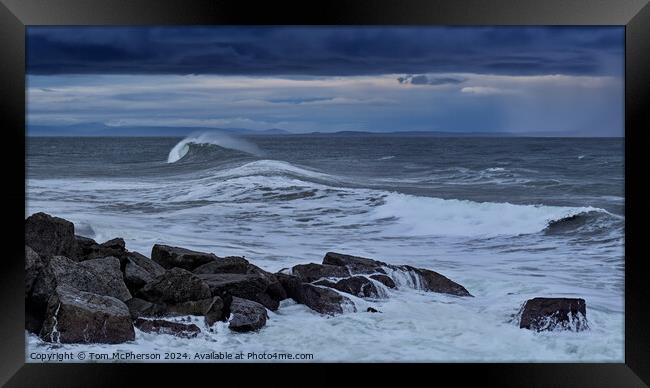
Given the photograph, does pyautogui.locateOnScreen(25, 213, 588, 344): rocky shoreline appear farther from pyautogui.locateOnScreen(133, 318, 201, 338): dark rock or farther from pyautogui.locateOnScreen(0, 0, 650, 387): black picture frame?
pyautogui.locateOnScreen(0, 0, 650, 387): black picture frame

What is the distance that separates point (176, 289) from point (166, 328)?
11.1 inches

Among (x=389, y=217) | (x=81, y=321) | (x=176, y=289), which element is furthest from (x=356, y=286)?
(x=81, y=321)

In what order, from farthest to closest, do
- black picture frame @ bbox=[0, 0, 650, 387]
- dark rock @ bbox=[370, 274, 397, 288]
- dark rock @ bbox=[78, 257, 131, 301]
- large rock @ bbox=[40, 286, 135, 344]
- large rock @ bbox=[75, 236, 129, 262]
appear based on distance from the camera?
dark rock @ bbox=[370, 274, 397, 288]
large rock @ bbox=[75, 236, 129, 262]
dark rock @ bbox=[78, 257, 131, 301]
large rock @ bbox=[40, 286, 135, 344]
black picture frame @ bbox=[0, 0, 650, 387]

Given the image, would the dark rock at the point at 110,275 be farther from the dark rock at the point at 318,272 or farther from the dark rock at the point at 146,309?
the dark rock at the point at 318,272

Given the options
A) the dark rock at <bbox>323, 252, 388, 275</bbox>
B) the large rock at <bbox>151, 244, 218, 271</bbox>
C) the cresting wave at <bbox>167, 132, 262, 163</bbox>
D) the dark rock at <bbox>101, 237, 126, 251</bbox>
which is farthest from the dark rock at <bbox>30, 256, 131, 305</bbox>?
the cresting wave at <bbox>167, 132, 262, 163</bbox>

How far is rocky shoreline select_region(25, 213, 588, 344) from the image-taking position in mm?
4660

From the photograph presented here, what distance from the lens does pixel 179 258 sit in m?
5.94

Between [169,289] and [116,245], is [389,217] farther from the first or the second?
[169,289]

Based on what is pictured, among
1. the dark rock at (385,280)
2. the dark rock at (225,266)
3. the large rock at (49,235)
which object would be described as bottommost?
the dark rock at (385,280)

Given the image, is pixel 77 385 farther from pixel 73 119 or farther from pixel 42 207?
pixel 73 119

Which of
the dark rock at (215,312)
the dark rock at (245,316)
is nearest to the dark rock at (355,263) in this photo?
the dark rock at (245,316)

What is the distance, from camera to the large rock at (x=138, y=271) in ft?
17.5

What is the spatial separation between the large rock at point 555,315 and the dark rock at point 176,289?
2149 mm

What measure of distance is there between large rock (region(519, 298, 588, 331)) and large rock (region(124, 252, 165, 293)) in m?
2.61
